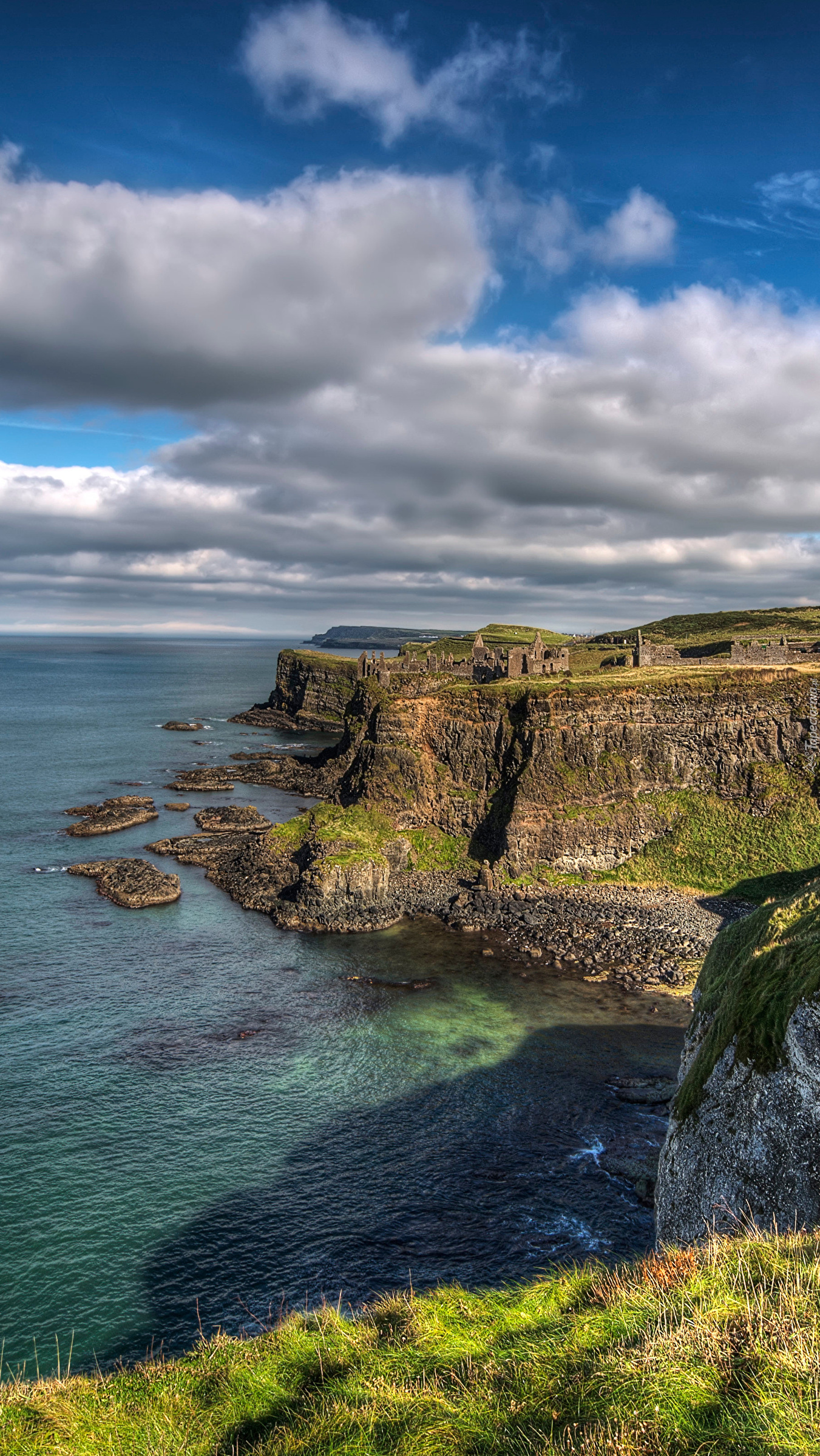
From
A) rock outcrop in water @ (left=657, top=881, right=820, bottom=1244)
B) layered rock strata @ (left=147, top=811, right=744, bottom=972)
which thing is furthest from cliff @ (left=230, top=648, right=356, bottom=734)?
rock outcrop in water @ (left=657, top=881, right=820, bottom=1244)

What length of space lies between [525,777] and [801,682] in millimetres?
30107

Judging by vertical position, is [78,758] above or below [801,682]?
below

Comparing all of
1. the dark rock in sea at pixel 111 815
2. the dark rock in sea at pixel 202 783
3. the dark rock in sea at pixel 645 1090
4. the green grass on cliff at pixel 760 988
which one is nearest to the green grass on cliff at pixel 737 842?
the dark rock in sea at pixel 645 1090

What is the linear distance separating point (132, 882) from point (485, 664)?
167ft

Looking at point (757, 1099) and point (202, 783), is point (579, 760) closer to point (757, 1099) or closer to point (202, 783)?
point (757, 1099)

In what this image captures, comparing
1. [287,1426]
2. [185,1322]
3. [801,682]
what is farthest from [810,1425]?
[801,682]

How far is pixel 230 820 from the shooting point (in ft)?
315

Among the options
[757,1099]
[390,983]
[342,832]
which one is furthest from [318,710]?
[757,1099]

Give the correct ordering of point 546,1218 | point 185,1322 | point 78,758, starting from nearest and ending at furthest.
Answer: point 185,1322 < point 546,1218 < point 78,758

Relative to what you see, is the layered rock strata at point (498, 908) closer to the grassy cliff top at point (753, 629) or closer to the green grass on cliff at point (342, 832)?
the green grass on cliff at point (342, 832)

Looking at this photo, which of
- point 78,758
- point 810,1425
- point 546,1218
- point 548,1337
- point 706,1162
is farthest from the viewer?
point 78,758

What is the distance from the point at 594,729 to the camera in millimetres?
75188

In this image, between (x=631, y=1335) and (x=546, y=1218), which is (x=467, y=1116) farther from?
(x=631, y=1335)

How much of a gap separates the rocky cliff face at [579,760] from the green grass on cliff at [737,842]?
94 centimetres
